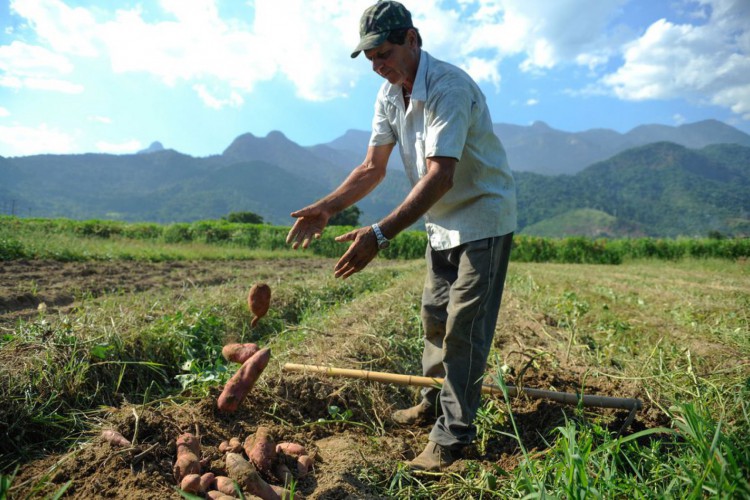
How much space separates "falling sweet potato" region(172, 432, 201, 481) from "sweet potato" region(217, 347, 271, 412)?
305mm

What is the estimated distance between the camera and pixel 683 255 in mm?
21875

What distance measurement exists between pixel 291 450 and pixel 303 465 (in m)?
0.10

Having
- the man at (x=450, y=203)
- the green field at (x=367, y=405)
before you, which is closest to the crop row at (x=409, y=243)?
the green field at (x=367, y=405)

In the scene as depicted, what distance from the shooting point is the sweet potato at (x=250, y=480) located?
5.57ft

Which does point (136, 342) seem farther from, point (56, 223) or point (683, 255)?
point (683, 255)

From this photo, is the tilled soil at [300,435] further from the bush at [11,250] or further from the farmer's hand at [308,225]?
the bush at [11,250]

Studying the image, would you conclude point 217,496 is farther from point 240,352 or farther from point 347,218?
point 347,218

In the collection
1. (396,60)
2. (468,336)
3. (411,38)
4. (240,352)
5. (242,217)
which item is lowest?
(240,352)

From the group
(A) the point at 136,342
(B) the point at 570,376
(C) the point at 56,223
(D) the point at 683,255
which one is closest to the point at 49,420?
(A) the point at 136,342

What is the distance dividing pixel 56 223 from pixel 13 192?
483 feet

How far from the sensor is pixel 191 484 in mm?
1650

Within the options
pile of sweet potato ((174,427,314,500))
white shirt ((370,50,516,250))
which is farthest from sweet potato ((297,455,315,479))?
white shirt ((370,50,516,250))

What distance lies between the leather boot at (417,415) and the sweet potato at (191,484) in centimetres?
130

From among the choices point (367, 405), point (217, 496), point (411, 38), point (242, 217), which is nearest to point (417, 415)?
point (367, 405)
